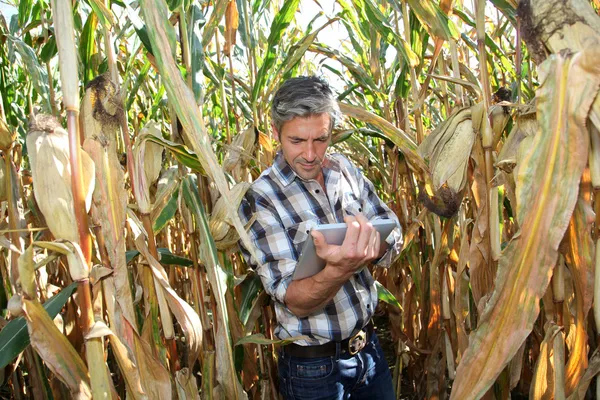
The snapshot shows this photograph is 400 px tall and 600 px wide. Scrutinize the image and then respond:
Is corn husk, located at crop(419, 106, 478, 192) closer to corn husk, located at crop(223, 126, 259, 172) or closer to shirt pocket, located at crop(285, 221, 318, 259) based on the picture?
shirt pocket, located at crop(285, 221, 318, 259)

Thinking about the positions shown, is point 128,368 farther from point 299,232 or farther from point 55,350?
point 299,232

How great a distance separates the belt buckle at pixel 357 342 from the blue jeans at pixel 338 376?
0.7 inches

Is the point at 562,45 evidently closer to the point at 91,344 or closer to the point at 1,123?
the point at 91,344

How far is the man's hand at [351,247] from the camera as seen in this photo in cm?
118

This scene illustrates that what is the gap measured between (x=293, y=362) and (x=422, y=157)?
0.62 metres

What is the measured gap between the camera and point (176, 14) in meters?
1.34

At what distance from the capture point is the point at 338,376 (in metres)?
1.48

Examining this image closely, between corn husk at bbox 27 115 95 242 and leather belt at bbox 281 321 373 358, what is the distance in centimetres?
78

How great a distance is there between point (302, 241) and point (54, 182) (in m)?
0.72

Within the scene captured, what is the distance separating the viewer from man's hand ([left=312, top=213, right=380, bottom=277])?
1.18 meters

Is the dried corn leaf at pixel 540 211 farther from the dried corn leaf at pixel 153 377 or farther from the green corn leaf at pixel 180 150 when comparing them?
the green corn leaf at pixel 180 150

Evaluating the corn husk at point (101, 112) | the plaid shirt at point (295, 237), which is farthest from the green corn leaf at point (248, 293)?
the corn husk at point (101, 112)

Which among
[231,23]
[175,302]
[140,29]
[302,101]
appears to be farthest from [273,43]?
[175,302]

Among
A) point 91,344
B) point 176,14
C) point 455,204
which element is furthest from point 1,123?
point 455,204
